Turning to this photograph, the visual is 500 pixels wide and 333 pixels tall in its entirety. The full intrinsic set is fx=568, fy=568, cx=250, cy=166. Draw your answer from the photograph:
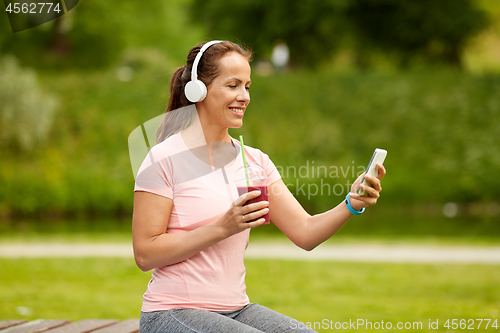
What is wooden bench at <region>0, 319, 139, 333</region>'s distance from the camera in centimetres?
304

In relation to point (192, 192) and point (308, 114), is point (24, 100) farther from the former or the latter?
point (192, 192)

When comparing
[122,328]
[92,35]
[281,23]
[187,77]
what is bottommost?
[122,328]

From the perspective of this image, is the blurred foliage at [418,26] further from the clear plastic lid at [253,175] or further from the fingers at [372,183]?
the clear plastic lid at [253,175]

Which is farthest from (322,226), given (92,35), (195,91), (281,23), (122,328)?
(92,35)

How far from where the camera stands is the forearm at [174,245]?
6.72 feet

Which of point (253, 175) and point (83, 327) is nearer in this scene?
point (253, 175)

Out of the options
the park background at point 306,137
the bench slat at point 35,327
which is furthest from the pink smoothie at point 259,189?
the park background at point 306,137

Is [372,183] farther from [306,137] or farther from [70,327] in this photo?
[306,137]

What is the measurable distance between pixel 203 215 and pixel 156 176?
0.23 metres

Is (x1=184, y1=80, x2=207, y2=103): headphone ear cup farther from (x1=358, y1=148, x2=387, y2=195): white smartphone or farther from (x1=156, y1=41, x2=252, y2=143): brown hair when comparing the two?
(x1=358, y1=148, x2=387, y2=195): white smartphone

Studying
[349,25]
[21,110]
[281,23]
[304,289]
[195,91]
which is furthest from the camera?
[349,25]

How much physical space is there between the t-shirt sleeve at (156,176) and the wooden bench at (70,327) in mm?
1200

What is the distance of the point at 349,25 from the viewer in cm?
2530

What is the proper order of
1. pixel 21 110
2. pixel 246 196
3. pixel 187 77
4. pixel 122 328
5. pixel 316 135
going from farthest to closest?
pixel 316 135
pixel 21 110
pixel 122 328
pixel 187 77
pixel 246 196
